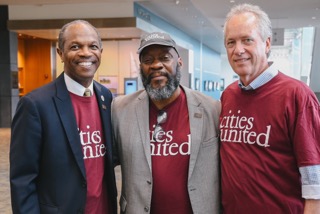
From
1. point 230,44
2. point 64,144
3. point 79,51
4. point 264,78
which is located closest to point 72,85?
point 79,51

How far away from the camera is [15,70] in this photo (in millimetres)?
11531

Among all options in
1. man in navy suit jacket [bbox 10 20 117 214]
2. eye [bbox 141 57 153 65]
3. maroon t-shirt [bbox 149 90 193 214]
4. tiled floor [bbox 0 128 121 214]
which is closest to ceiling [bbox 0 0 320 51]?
tiled floor [bbox 0 128 121 214]

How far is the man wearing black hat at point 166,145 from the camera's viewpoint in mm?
1871

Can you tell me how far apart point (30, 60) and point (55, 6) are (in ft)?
16.2

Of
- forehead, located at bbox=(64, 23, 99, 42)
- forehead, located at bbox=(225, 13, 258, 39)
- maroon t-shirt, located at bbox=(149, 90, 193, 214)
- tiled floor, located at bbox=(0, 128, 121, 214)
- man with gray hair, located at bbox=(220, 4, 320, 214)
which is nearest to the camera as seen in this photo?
man with gray hair, located at bbox=(220, 4, 320, 214)

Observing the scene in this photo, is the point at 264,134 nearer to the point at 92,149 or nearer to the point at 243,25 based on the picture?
the point at 243,25

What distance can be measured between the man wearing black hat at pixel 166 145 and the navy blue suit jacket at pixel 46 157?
1.01 ft

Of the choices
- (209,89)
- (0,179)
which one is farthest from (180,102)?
(209,89)

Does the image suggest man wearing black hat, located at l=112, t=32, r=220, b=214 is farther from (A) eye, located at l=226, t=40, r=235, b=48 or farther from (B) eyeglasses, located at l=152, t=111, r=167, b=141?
(A) eye, located at l=226, t=40, r=235, b=48

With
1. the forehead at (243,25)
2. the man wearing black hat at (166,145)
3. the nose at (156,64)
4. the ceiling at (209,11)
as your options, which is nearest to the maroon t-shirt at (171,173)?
the man wearing black hat at (166,145)

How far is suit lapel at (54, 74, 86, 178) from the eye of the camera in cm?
170

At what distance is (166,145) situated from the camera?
6.25ft

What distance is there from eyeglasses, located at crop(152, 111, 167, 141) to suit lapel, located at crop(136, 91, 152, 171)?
40 mm

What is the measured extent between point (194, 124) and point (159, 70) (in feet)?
1.12
